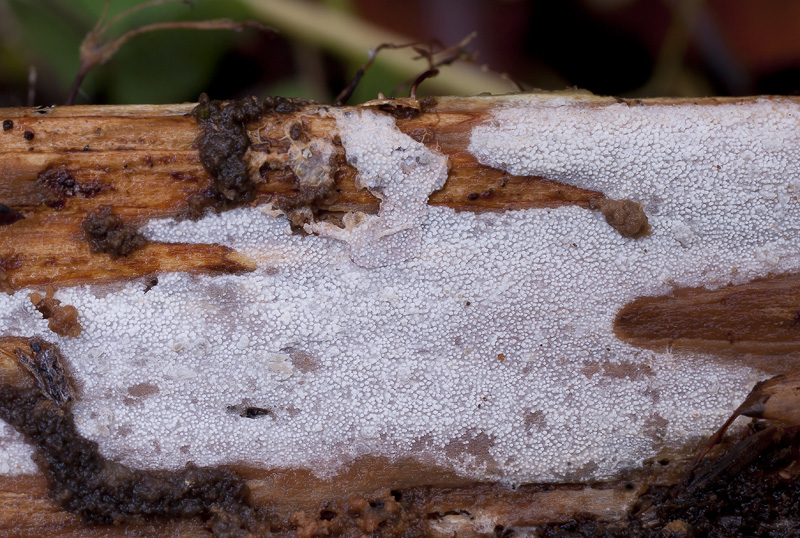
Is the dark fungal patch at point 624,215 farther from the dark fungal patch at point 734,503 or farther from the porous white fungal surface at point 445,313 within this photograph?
the dark fungal patch at point 734,503

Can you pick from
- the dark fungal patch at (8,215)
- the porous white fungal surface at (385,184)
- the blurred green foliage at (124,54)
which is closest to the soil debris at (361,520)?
the porous white fungal surface at (385,184)

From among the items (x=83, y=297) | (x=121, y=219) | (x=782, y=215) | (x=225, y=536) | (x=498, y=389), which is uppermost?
(x=782, y=215)

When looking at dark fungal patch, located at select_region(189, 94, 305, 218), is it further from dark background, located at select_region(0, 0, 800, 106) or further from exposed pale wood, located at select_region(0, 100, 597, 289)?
dark background, located at select_region(0, 0, 800, 106)

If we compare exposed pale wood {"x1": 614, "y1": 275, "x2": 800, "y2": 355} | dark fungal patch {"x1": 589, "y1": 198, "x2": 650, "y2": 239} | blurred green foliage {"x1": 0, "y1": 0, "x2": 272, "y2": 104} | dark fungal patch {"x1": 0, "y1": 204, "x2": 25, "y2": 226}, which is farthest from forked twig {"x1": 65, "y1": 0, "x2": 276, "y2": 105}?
exposed pale wood {"x1": 614, "y1": 275, "x2": 800, "y2": 355}

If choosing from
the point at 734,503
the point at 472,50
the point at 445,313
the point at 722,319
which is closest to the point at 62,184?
the point at 445,313

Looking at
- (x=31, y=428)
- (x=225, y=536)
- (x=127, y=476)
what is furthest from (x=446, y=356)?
(x=31, y=428)

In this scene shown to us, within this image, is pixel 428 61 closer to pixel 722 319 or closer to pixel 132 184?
pixel 132 184

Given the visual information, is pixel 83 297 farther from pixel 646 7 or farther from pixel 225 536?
pixel 646 7
